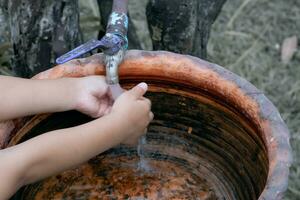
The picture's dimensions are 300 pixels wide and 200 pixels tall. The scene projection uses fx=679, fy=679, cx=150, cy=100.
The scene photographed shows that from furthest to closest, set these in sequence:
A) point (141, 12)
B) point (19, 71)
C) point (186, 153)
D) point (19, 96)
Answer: point (141, 12), point (19, 71), point (186, 153), point (19, 96)

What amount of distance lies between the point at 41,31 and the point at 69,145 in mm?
523

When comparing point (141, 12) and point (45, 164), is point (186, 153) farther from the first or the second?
point (141, 12)

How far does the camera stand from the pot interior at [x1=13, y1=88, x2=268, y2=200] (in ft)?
5.20

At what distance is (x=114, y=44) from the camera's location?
1.49 metres

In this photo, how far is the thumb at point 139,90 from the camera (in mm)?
1482

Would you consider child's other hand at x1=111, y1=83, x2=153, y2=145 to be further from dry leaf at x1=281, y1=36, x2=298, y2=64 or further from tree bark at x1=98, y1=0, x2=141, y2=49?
dry leaf at x1=281, y1=36, x2=298, y2=64

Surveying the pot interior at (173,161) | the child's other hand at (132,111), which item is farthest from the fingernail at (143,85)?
the pot interior at (173,161)

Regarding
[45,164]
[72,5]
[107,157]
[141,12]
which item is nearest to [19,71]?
[72,5]

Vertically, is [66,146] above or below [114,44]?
below

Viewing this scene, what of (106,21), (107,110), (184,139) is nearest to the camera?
(107,110)

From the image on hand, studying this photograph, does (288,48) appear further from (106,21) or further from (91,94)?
(91,94)

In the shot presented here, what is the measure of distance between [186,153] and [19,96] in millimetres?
478

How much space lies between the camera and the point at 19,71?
75.5 inches

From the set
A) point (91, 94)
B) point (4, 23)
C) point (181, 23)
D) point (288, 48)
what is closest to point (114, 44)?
point (91, 94)
